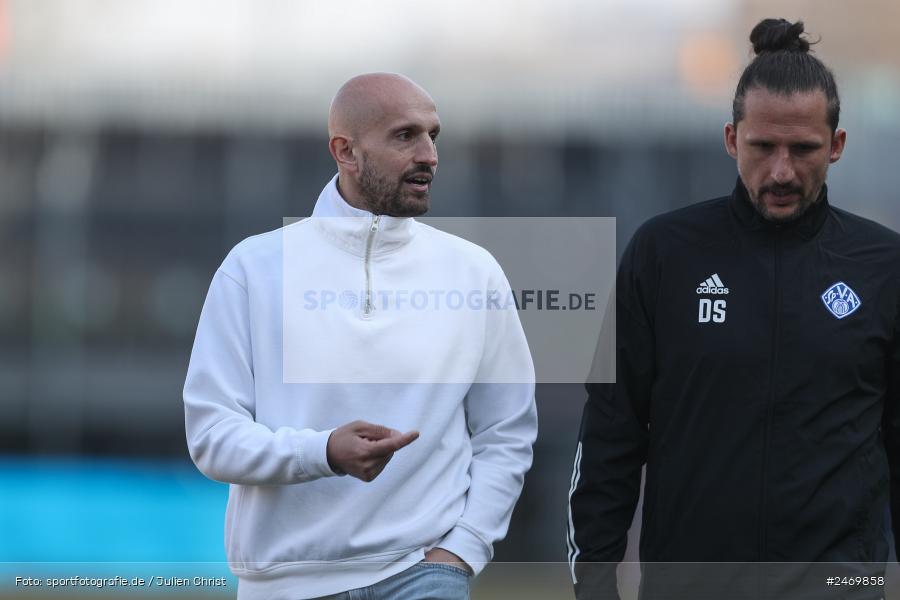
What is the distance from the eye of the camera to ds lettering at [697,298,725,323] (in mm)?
2045

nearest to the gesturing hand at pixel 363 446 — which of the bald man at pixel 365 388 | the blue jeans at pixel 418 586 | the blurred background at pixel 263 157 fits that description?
the bald man at pixel 365 388

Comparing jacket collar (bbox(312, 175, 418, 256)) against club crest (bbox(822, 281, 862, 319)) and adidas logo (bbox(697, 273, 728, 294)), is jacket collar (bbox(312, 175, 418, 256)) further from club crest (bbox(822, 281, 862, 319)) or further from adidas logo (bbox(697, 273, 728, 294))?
club crest (bbox(822, 281, 862, 319))

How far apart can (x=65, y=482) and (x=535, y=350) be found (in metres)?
1.49

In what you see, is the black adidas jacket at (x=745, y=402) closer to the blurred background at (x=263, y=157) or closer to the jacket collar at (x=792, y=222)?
the jacket collar at (x=792, y=222)

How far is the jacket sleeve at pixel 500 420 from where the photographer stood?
2236 mm

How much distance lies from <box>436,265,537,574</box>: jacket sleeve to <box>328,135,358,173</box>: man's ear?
36 centimetres

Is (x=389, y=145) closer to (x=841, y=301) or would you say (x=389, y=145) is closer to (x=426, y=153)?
(x=426, y=153)

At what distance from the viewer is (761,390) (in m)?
2.00

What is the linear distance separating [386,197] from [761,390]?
78cm

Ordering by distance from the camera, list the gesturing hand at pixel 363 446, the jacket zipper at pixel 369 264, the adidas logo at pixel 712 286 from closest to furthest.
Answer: the gesturing hand at pixel 363 446
the adidas logo at pixel 712 286
the jacket zipper at pixel 369 264

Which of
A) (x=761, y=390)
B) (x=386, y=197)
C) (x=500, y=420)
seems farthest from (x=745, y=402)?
(x=386, y=197)

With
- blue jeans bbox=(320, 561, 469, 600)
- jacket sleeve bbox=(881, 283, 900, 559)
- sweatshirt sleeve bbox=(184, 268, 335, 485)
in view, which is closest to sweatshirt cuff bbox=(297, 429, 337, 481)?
sweatshirt sleeve bbox=(184, 268, 335, 485)

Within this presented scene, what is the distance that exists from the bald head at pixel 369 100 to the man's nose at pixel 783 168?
0.66 m

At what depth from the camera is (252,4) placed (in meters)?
3.48
